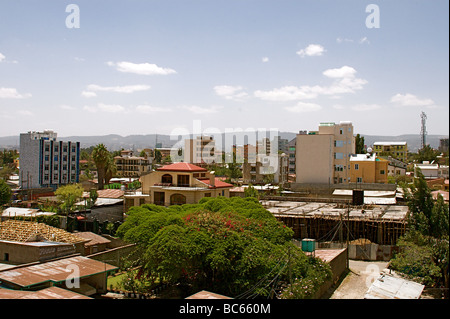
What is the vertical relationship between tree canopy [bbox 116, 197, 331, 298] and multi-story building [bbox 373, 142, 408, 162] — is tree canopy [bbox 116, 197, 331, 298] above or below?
below

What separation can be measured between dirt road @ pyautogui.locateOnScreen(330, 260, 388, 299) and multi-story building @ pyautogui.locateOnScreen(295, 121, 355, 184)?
24.3m

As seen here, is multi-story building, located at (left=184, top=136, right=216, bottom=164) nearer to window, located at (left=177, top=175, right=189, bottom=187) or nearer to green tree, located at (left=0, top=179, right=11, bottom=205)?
green tree, located at (left=0, top=179, right=11, bottom=205)

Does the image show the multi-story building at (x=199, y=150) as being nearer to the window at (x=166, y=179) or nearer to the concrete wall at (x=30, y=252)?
the window at (x=166, y=179)

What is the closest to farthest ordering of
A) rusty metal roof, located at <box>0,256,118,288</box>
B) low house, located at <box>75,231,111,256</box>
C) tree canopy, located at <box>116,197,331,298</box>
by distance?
rusty metal roof, located at <box>0,256,118,288</box>
tree canopy, located at <box>116,197,331,298</box>
low house, located at <box>75,231,111,256</box>

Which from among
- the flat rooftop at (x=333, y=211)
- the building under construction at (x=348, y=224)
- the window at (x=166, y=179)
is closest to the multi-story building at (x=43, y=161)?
the window at (x=166, y=179)

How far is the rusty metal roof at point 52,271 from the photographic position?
534 inches

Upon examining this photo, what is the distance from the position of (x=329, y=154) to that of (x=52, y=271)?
35.1m

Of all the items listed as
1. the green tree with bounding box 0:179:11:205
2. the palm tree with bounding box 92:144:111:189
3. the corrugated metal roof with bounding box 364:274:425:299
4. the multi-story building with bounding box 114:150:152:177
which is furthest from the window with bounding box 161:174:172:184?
the multi-story building with bounding box 114:150:152:177

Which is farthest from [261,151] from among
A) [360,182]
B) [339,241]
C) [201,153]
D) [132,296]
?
[132,296]

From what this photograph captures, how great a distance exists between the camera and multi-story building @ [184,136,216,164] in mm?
82312

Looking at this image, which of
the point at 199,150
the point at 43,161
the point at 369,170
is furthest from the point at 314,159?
the point at 199,150

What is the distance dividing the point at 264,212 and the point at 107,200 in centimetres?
2214

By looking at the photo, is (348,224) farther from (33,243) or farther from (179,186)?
(33,243)
